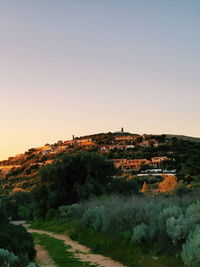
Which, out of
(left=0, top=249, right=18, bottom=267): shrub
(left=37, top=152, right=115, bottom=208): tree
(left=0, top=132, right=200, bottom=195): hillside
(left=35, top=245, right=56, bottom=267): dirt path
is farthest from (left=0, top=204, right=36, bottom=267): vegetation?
(left=0, top=132, right=200, bottom=195): hillside

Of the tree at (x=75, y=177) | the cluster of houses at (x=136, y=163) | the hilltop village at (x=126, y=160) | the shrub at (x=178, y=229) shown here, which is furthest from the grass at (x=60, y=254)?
the cluster of houses at (x=136, y=163)

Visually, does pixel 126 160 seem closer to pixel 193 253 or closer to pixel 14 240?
pixel 14 240

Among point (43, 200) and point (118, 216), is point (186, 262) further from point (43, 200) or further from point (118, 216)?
point (43, 200)

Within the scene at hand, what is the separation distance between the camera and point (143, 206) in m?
18.1

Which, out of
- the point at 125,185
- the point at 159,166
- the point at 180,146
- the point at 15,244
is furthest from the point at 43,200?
the point at 180,146

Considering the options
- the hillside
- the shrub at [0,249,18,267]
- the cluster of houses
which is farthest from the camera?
the cluster of houses

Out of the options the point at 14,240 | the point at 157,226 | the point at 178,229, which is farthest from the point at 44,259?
the point at 178,229

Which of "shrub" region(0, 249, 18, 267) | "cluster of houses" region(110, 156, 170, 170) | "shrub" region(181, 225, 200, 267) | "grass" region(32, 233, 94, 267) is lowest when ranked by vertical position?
"grass" region(32, 233, 94, 267)

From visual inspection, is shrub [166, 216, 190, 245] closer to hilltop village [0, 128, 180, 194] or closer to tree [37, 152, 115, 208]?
tree [37, 152, 115, 208]

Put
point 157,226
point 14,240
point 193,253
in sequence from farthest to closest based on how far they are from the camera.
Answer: point 157,226 → point 14,240 → point 193,253

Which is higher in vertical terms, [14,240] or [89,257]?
[14,240]

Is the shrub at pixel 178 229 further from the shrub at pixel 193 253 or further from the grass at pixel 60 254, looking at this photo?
the grass at pixel 60 254

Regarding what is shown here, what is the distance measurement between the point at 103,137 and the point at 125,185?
10842 centimetres

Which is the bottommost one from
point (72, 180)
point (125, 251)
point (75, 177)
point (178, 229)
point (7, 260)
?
point (125, 251)
